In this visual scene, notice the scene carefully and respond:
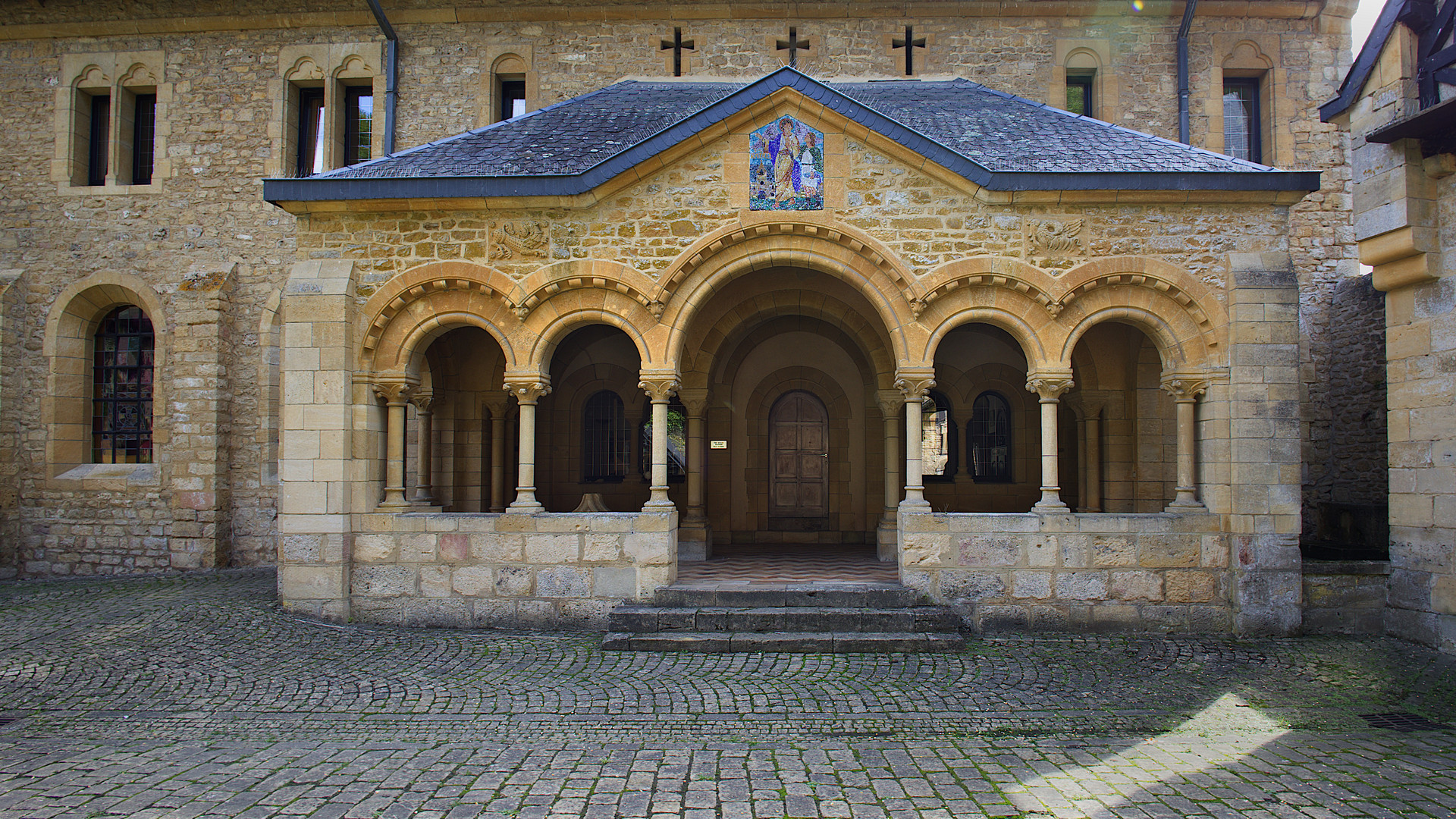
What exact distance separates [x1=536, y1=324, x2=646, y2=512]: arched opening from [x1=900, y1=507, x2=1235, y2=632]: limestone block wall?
16.8 feet

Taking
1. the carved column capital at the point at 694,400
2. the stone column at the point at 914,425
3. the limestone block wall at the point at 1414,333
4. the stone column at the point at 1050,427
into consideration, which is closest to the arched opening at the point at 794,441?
the carved column capital at the point at 694,400

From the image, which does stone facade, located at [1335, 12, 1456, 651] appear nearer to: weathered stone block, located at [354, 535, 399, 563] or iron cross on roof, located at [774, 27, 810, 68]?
iron cross on roof, located at [774, 27, 810, 68]

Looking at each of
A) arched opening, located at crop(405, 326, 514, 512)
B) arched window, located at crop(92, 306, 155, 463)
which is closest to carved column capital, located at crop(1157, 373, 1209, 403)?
arched opening, located at crop(405, 326, 514, 512)

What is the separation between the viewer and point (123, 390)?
38.9 ft

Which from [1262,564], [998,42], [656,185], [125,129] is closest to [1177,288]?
[1262,564]

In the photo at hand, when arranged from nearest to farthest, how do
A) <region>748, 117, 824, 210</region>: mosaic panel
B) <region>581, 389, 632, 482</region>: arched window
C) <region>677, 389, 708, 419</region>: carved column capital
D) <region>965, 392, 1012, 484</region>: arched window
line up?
<region>748, 117, 824, 210</region>: mosaic panel, <region>677, 389, 708, 419</region>: carved column capital, <region>965, 392, 1012, 484</region>: arched window, <region>581, 389, 632, 482</region>: arched window

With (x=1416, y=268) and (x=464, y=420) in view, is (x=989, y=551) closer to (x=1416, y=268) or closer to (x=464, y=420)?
(x=1416, y=268)

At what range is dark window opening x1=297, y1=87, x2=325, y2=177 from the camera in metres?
12.2

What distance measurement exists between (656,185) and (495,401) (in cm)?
438

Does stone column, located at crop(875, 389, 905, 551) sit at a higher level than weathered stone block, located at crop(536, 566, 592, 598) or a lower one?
higher

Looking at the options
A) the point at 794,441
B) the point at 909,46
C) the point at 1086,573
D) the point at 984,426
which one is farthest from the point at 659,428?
the point at 909,46

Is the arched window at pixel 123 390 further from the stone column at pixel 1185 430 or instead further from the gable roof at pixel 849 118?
the stone column at pixel 1185 430

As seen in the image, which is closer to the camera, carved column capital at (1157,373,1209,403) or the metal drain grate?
the metal drain grate

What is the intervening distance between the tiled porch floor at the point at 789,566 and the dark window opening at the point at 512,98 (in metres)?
7.86
